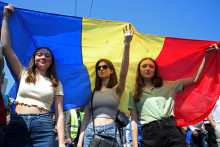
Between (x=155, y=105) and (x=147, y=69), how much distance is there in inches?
23.2

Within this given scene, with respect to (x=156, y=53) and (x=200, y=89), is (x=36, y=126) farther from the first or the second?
(x=200, y=89)

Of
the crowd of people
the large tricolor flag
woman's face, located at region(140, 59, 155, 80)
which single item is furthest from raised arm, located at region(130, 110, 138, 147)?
woman's face, located at region(140, 59, 155, 80)

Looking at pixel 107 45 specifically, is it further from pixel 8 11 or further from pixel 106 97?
pixel 8 11

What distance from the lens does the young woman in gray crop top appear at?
9.05 ft

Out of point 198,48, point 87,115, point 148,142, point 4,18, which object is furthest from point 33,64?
point 198,48

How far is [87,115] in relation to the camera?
3.08 metres

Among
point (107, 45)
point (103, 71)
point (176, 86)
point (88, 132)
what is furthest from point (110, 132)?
point (107, 45)

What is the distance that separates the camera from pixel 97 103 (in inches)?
116

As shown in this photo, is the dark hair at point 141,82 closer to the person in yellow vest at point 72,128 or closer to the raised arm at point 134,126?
the raised arm at point 134,126

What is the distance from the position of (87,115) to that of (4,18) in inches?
69.7

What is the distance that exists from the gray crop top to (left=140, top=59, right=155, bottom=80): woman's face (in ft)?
1.84

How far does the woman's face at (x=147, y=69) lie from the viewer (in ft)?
10.2

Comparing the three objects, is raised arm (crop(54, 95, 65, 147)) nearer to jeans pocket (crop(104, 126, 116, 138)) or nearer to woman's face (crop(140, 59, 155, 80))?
jeans pocket (crop(104, 126, 116, 138))

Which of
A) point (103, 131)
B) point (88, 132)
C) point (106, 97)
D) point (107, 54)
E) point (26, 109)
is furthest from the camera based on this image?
point (107, 54)
